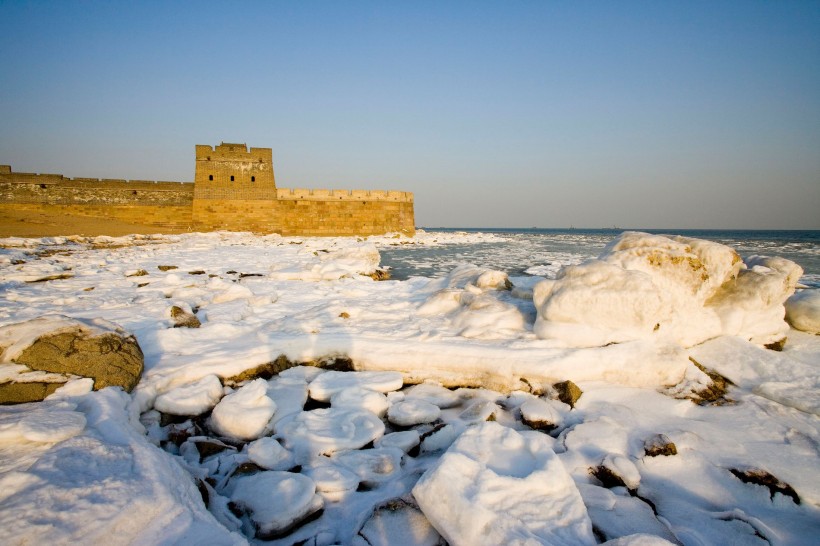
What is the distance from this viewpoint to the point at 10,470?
1224 mm

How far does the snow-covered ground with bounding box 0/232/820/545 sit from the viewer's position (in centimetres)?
126

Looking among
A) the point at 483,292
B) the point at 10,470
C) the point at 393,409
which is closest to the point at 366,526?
the point at 393,409

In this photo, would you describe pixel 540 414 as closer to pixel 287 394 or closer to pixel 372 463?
pixel 372 463

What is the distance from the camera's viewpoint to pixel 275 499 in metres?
1.47

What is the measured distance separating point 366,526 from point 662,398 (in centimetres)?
202

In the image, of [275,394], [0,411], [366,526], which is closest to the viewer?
[366,526]

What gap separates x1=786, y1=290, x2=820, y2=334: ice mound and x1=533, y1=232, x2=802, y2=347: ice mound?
169 millimetres

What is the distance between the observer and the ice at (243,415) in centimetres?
198

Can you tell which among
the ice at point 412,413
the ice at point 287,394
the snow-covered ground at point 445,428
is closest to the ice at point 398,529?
the snow-covered ground at point 445,428

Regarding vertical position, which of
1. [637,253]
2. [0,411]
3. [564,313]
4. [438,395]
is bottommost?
[438,395]

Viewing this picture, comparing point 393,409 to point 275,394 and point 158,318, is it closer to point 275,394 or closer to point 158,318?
point 275,394

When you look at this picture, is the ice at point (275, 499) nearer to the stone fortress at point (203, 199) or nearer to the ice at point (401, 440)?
the ice at point (401, 440)

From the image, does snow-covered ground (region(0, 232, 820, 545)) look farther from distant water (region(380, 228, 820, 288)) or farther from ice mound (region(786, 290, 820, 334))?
distant water (region(380, 228, 820, 288))

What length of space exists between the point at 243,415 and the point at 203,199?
2133 centimetres
